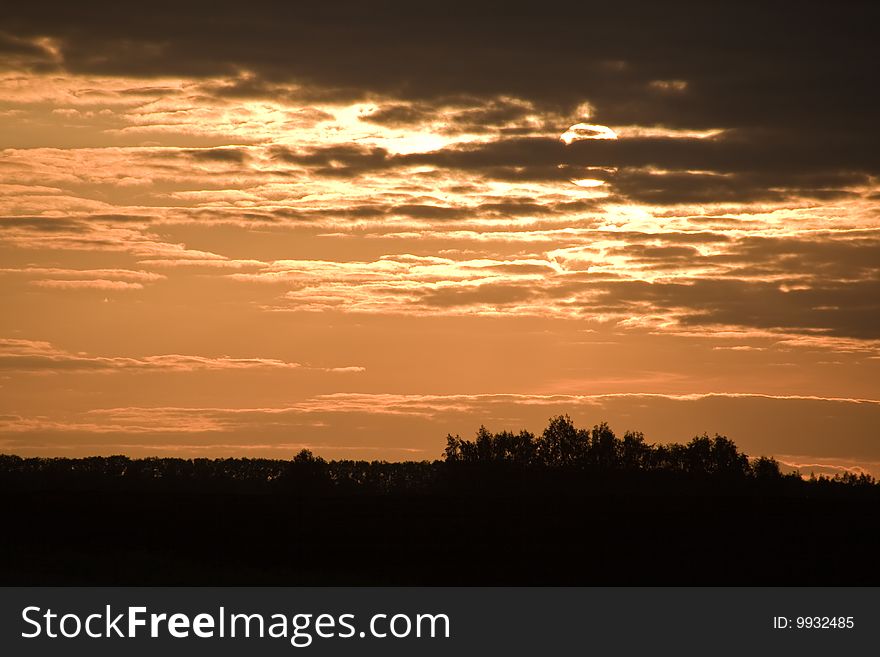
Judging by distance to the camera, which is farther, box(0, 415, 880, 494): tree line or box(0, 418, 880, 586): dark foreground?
box(0, 415, 880, 494): tree line

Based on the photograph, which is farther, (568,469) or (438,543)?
(568,469)

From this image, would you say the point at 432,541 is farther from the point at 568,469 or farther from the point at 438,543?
the point at 568,469

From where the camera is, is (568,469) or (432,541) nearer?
(432,541)

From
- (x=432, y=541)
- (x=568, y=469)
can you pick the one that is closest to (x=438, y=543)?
(x=432, y=541)

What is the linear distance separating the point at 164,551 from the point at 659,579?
24.5 metres

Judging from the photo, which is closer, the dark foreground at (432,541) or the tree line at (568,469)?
the dark foreground at (432,541)

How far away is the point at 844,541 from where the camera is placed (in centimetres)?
7700

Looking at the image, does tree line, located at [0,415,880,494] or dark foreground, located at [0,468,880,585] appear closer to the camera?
dark foreground, located at [0,468,880,585]

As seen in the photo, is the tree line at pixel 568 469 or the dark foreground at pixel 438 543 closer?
the dark foreground at pixel 438 543
